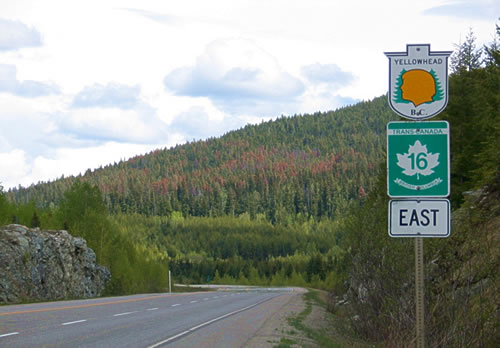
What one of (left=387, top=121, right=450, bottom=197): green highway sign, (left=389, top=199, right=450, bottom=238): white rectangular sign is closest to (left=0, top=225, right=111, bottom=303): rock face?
(left=389, top=199, right=450, bottom=238): white rectangular sign

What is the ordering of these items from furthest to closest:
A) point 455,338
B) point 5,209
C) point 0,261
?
point 5,209 → point 0,261 → point 455,338

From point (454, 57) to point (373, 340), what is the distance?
4209 cm

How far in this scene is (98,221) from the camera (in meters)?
68.7

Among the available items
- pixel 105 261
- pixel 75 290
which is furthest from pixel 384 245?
pixel 105 261

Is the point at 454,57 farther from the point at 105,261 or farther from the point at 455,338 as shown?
the point at 455,338

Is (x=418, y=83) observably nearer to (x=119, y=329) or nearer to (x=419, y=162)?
(x=419, y=162)

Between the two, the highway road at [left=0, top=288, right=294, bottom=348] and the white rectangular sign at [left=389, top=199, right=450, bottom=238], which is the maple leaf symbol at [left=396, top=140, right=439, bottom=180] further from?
the highway road at [left=0, top=288, right=294, bottom=348]

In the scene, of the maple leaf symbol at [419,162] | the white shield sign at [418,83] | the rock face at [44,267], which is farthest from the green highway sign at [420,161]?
the rock face at [44,267]

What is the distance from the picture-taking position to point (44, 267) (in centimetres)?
4231

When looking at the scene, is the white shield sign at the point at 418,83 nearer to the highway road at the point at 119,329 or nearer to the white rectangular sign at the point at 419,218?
the white rectangular sign at the point at 419,218

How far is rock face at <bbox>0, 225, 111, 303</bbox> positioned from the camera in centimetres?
3584

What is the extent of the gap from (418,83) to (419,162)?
91 cm

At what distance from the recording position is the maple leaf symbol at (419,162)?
24.2ft

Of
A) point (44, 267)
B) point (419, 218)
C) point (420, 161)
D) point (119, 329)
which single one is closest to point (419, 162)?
point (420, 161)
